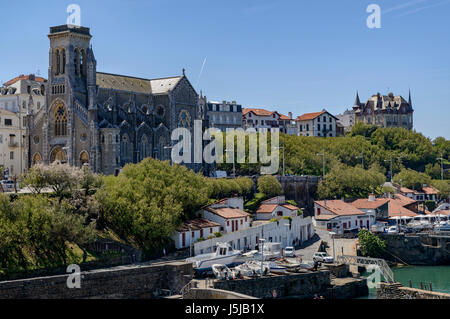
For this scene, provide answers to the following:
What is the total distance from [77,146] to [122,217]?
1301 inches

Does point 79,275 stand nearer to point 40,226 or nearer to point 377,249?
point 40,226

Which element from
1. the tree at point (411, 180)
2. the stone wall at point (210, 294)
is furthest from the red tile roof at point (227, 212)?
the tree at point (411, 180)

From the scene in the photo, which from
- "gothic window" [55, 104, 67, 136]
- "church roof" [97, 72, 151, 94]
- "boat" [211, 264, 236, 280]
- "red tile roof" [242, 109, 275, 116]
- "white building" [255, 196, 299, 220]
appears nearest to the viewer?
"boat" [211, 264, 236, 280]

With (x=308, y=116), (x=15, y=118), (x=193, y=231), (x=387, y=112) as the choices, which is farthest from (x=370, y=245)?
(x=387, y=112)

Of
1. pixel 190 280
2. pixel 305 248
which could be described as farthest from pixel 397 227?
pixel 190 280

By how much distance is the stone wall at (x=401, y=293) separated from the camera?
45.5 meters

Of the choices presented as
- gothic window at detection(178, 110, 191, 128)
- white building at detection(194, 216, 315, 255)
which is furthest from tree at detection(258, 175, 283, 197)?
gothic window at detection(178, 110, 191, 128)

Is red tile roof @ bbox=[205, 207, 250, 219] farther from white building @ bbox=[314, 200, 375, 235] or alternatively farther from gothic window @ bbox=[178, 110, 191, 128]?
gothic window @ bbox=[178, 110, 191, 128]

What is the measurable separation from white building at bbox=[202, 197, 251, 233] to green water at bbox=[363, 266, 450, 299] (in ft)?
56.2

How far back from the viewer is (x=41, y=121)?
304 feet

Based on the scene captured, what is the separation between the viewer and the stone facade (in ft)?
608

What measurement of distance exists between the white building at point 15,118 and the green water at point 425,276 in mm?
52292

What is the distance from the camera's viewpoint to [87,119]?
291ft

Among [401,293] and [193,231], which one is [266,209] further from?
[401,293]
